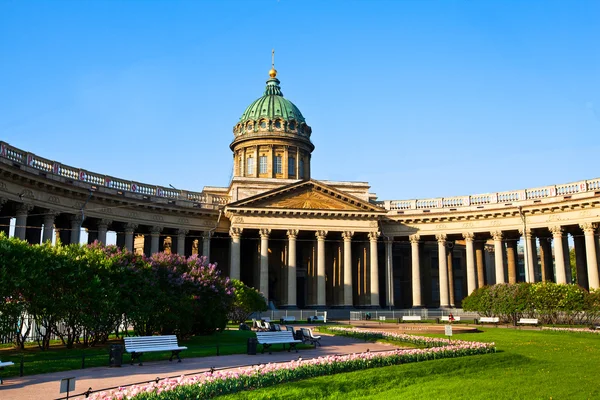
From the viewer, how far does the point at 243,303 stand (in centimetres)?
4100

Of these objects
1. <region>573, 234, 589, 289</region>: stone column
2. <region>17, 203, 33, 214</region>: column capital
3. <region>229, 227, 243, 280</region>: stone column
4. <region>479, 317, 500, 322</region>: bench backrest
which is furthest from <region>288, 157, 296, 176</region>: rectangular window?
<region>17, 203, 33, 214</region>: column capital

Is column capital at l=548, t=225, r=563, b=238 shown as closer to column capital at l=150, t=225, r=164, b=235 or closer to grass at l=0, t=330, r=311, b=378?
grass at l=0, t=330, r=311, b=378

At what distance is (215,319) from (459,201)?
35.4 meters

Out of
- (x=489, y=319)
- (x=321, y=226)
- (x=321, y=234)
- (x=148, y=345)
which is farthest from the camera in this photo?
(x=321, y=226)

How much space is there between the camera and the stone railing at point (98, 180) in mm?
39906

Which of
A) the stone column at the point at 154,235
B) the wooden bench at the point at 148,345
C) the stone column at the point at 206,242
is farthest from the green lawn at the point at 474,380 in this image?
the stone column at the point at 206,242

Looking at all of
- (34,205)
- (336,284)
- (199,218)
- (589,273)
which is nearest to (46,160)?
(34,205)

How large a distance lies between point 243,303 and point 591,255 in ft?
98.4

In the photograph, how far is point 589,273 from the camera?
163 ft

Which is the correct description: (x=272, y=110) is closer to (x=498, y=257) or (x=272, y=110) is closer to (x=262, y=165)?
(x=262, y=165)

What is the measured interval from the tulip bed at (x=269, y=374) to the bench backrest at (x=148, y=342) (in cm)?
490

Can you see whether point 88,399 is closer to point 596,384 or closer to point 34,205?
point 596,384

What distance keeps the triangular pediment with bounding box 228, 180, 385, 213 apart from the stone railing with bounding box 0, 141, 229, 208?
5.38 metres

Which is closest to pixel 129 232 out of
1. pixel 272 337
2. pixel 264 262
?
pixel 264 262
